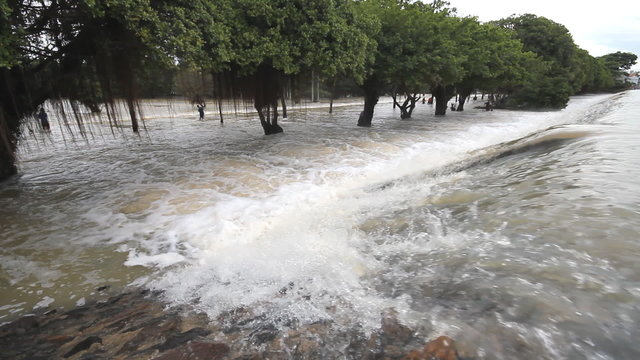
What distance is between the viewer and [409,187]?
7090mm

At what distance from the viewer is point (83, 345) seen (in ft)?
9.62

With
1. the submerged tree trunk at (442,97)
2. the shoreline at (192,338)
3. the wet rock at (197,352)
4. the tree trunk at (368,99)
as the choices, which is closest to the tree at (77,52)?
the shoreline at (192,338)

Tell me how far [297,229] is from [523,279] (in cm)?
335

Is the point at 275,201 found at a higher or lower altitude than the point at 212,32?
lower

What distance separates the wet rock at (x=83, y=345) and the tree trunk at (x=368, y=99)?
49.0 ft

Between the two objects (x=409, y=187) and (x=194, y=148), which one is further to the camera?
(x=194, y=148)

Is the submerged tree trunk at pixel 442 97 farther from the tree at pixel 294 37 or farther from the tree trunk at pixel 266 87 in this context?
the tree trunk at pixel 266 87

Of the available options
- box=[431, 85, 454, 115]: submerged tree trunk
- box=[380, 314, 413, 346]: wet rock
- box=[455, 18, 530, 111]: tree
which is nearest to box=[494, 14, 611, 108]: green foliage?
box=[455, 18, 530, 111]: tree

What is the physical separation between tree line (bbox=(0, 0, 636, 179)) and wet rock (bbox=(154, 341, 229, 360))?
4690mm

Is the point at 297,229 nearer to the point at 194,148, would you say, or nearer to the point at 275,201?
the point at 275,201

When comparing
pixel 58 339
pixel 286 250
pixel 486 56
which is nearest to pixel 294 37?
pixel 286 250

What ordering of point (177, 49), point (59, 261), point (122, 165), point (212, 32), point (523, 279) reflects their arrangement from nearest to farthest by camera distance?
point (523, 279)
point (59, 261)
point (177, 49)
point (212, 32)
point (122, 165)

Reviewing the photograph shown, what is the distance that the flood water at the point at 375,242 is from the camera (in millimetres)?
2781

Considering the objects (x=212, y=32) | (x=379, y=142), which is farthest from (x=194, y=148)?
(x=379, y=142)
